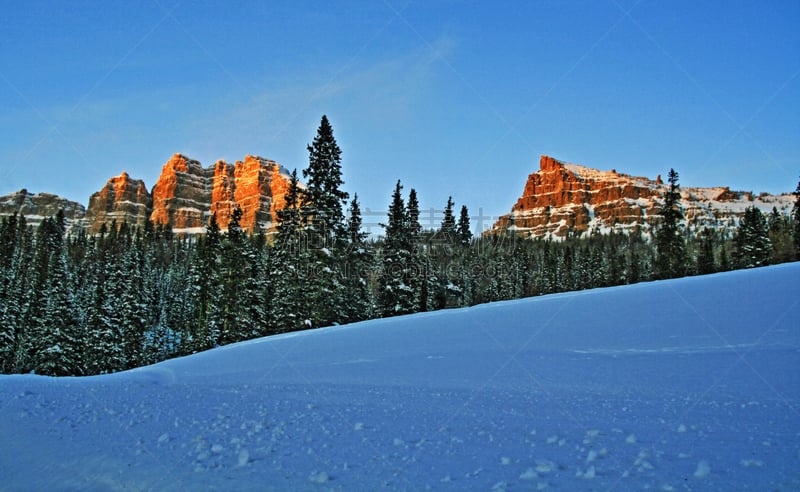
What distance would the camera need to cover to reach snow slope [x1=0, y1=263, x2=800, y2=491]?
4.72m

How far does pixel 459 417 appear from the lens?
21.8 feet

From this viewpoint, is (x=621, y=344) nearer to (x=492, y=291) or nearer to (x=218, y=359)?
(x=218, y=359)

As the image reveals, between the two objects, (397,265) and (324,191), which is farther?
(397,265)

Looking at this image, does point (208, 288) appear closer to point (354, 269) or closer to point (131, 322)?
point (131, 322)

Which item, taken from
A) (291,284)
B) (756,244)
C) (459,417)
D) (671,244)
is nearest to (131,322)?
(291,284)

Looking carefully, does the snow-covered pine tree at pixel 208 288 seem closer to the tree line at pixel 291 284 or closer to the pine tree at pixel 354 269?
the tree line at pixel 291 284

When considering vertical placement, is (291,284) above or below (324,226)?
below

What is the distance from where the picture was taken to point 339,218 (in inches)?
1172

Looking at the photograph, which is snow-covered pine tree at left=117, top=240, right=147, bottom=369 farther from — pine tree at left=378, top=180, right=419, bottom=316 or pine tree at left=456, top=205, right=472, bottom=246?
pine tree at left=456, top=205, right=472, bottom=246

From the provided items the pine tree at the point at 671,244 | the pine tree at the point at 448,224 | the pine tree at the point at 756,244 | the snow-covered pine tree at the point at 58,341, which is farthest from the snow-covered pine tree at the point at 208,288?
the pine tree at the point at 756,244

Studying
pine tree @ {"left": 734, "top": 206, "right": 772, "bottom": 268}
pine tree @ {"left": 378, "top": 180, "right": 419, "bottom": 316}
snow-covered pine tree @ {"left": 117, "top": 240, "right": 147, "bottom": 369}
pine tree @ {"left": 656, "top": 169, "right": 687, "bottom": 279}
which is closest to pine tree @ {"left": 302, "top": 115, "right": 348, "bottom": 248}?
pine tree @ {"left": 378, "top": 180, "right": 419, "bottom": 316}

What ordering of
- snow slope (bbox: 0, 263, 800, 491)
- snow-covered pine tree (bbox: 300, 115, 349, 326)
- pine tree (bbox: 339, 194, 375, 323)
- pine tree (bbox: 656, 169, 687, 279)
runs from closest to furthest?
snow slope (bbox: 0, 263, 800, 491), snow-covered pine tree (bbox: 300, 115, 349, 326), pine tree (bbox: 339, 194, 375, 323), pine tree (bbox: 656, 169, 687, 279)

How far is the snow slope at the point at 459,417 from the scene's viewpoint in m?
4.72

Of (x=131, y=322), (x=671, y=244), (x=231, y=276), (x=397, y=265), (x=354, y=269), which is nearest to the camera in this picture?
(x=354, y=269)
